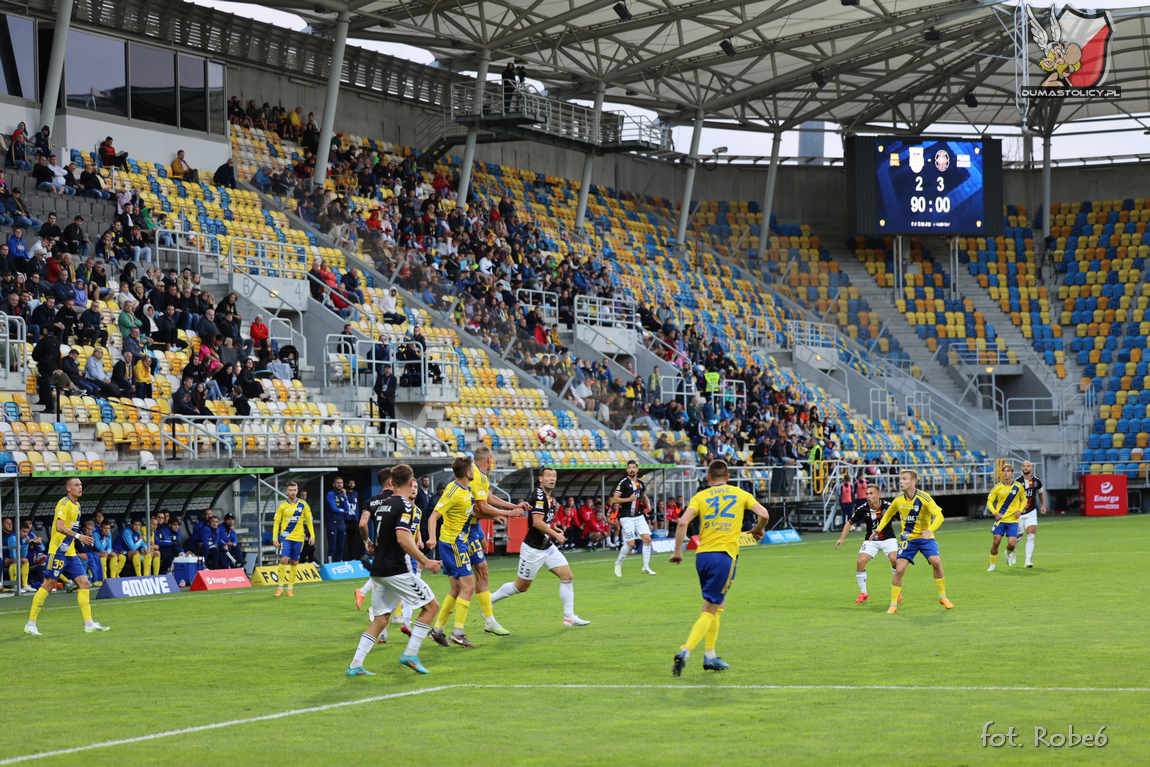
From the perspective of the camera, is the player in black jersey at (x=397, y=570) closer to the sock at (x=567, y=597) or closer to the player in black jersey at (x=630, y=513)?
the sock at (x=567, y=597)

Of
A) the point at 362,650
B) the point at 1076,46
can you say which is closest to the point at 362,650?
the point at 362,650

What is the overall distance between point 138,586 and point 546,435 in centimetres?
1319

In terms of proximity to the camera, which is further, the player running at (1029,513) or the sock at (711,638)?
the player running at (1029,513)

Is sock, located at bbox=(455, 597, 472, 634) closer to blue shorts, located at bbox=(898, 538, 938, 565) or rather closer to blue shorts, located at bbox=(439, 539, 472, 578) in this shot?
blue shorts, located at bbox=(439, 539, 472, 578)

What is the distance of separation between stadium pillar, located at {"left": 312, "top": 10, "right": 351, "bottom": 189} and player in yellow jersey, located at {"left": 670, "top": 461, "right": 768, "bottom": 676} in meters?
29.9

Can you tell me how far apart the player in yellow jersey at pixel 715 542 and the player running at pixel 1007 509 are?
1313 centimetres

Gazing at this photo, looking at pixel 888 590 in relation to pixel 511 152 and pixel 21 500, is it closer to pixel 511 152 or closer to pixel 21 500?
pixel 21 500

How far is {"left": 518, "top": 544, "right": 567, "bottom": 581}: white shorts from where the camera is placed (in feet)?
55.3

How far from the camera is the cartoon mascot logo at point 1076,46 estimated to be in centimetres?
4034

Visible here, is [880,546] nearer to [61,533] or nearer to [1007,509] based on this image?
[1007,509]

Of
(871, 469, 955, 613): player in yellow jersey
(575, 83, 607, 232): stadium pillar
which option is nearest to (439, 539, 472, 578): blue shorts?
(871, 469, 955, 613): player in yellow jersey

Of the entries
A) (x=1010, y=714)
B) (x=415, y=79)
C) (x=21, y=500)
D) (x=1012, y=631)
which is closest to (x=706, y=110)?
(x=415, y=79)

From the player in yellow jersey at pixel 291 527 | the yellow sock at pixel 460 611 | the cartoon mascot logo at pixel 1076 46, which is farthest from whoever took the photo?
the cartoon mascot logo at pixel 1076 46

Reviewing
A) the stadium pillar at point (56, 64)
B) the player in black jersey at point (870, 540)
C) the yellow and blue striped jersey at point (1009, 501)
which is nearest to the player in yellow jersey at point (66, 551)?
the player in black jersey at point (870, 540)
